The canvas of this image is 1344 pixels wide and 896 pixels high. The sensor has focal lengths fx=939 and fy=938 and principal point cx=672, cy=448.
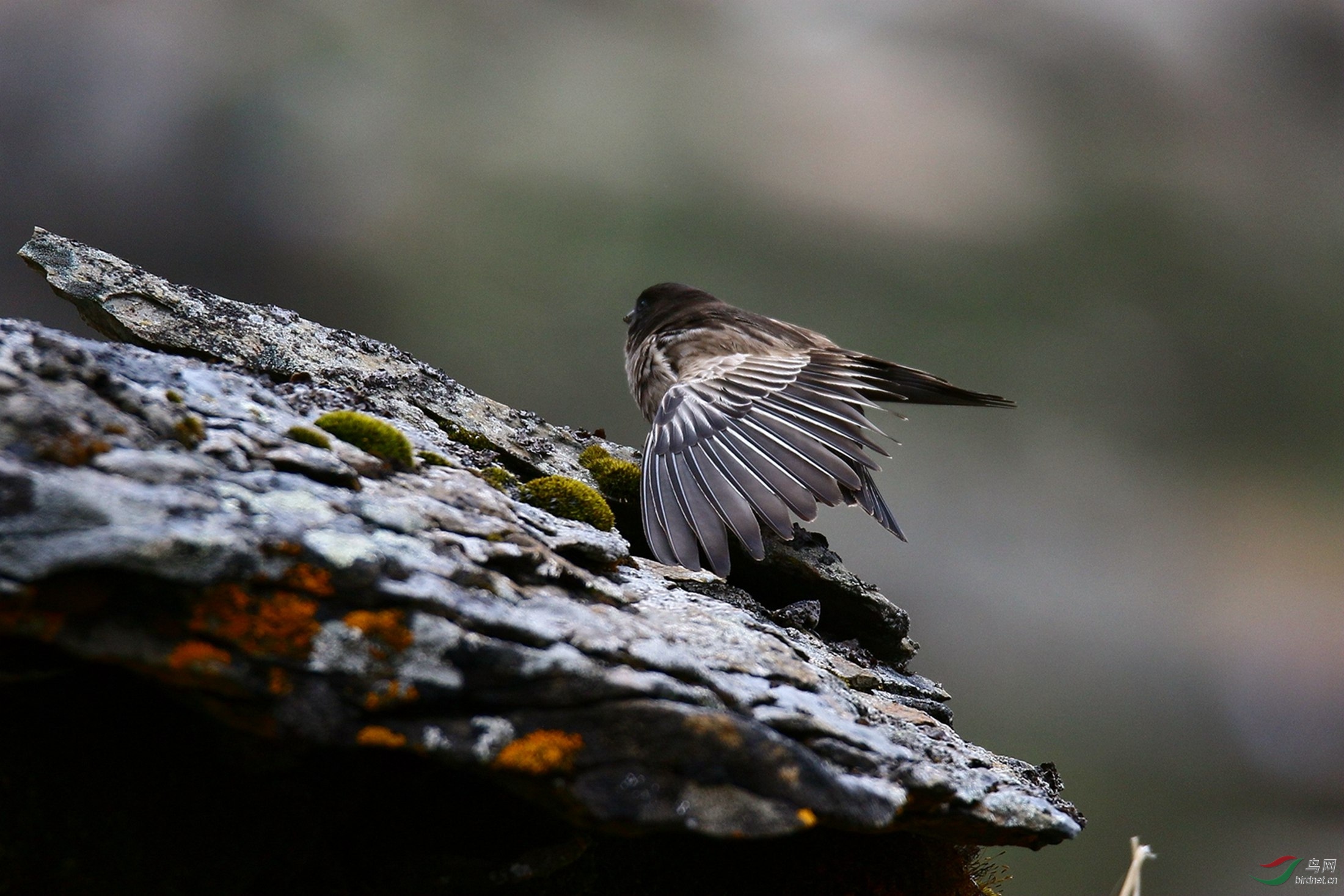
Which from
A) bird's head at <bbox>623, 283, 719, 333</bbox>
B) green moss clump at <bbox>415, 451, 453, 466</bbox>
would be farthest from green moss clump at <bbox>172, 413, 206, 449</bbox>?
bird's head at <bbox>623, 283, 719, 333</bbox>

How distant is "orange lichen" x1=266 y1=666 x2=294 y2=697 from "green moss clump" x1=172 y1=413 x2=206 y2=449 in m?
0.64

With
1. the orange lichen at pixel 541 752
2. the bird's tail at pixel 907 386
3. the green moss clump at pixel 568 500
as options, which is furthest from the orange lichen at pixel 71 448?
the bird's tail at pixel 907 386

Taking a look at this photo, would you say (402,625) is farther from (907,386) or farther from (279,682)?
(907,386)

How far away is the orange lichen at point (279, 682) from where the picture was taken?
1.79 metres

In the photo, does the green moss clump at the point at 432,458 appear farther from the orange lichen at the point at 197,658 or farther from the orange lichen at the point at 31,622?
the orange lichen at the point at 31,622

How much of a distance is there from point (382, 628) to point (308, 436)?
2.61 ft

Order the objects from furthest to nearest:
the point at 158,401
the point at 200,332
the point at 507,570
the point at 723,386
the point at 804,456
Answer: the point at 723,386 → the point at 804,456 → the point at 200,332 → the point at 507,570 → the point at 158,401

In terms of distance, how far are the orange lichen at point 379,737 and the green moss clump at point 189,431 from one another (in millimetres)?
812

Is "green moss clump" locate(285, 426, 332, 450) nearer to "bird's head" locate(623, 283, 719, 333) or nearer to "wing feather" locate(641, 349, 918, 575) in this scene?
"wing feather" locate(641, 349, 918, 575)

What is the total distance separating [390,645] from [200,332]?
2.55 meters

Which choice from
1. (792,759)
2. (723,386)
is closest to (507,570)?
(792,759)

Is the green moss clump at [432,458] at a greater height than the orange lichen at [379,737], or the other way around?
the green moss clump at [432,458]

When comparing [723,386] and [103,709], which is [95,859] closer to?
[103,709]

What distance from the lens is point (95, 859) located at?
2.04 m
